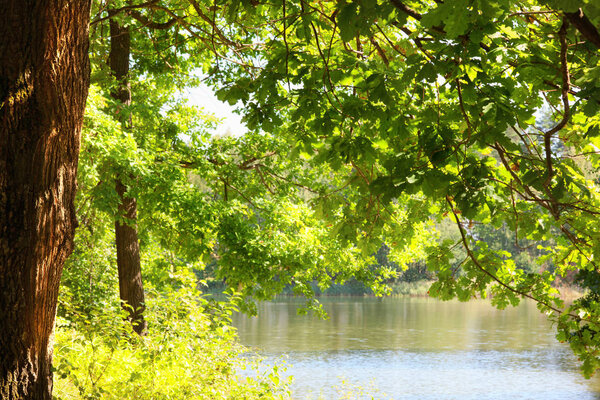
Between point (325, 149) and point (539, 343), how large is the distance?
923 inches

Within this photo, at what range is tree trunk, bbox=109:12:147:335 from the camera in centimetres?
979

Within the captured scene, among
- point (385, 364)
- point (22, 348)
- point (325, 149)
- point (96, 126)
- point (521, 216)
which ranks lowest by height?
point (385, 364)

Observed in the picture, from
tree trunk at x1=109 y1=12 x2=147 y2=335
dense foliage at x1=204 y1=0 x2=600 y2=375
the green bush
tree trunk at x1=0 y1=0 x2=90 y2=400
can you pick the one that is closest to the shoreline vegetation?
tree trunk at x1=109 y1=12 x2=147 y2=335

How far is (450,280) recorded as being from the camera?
12.8ft

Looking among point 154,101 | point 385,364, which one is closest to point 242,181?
point 154,101

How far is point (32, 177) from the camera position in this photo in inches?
107

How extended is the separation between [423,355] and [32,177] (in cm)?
2030

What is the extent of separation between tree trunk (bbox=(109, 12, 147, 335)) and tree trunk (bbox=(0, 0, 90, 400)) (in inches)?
270

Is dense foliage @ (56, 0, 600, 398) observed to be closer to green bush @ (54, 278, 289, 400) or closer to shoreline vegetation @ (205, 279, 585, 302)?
green bush @ (54, 278, 289, 400)

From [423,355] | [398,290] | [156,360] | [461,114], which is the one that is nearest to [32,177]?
[461,114]

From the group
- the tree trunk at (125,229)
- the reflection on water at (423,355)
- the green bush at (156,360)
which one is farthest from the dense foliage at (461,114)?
the tree trunk at (125,229)

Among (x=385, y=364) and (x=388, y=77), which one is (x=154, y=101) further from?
(x=385, y=364)

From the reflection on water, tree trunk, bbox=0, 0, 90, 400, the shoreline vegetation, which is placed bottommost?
the reflection on water

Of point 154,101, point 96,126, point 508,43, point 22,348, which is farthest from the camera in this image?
point 154,101
